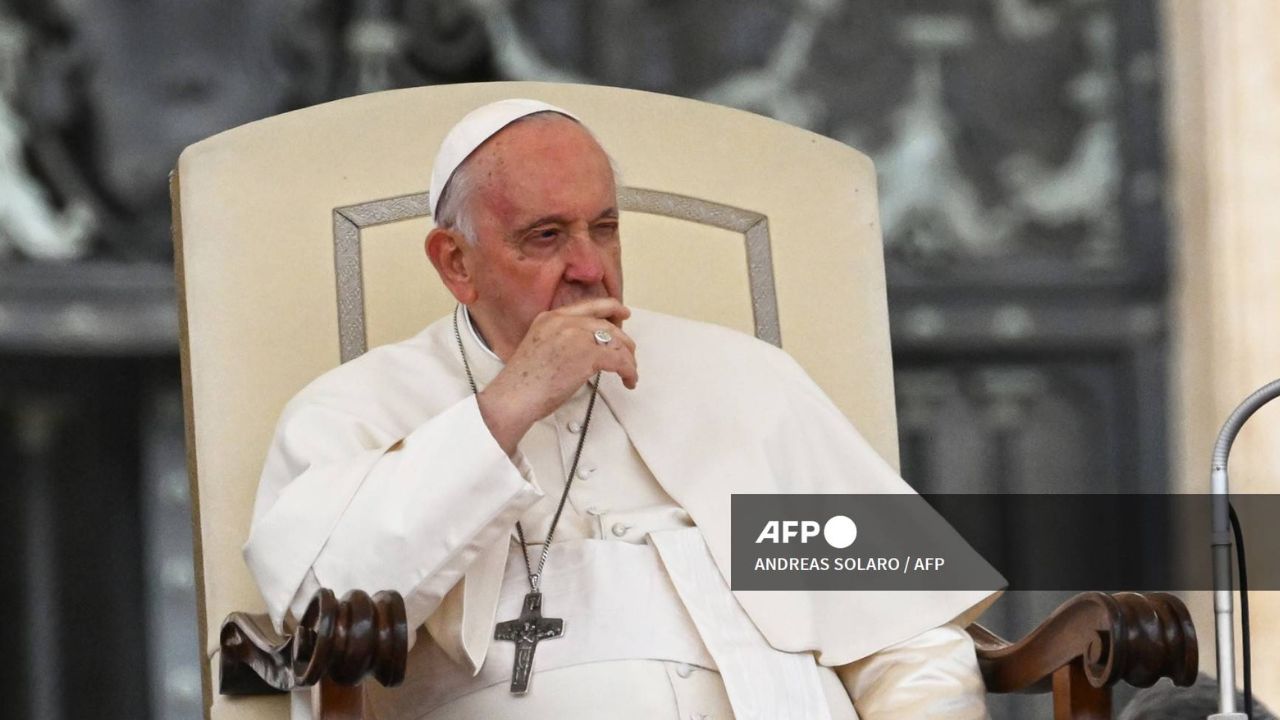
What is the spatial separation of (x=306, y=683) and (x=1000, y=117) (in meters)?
2.82

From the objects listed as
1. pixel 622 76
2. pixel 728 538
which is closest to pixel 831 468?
pixel 728 538

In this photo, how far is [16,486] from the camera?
13.2 feet

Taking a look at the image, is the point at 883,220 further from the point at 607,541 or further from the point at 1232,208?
the point at 607,541

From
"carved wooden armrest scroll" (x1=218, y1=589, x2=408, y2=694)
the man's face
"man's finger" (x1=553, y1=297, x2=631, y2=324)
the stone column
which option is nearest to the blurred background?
the stone column

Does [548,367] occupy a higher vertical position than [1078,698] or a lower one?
higher

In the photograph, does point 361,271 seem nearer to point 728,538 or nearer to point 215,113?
point 728,538

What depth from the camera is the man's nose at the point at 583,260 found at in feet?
9.06

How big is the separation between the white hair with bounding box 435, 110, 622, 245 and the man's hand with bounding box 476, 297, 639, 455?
309 mm

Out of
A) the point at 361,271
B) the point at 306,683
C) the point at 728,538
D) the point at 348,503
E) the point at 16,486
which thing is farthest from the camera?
the point at 16,486

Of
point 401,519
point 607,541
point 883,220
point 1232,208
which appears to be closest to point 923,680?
point 607,541

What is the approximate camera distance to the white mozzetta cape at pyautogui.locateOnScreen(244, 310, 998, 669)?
2449mm

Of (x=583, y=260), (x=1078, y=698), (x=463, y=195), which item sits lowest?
(x=1078, y=698)

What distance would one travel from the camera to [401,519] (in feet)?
7.98

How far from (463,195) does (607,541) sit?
22.5 inches
